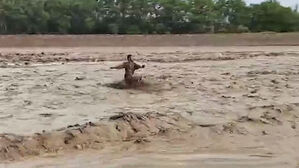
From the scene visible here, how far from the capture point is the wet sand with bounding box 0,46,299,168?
539 centimetres

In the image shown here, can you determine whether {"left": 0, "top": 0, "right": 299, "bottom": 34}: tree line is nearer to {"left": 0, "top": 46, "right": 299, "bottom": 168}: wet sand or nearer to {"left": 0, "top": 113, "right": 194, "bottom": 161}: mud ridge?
{"left": 0, "top": 46, "right": 299, "bottom": 168}: wet sand

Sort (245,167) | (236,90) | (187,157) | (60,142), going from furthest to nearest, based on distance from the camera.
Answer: (236,90) < (60,142) < (187,157) < (245,167)

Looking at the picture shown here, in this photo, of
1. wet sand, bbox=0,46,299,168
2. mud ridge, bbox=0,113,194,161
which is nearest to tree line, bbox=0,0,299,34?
wet sand, bbox=0,46,299,168

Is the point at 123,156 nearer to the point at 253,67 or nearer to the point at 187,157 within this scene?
the point at 187,157

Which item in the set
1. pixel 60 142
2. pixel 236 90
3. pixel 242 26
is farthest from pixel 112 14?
pixel 60 142

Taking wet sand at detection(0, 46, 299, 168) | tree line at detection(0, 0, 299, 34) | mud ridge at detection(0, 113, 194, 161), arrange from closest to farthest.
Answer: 1. wet sand at detection(0, 46, 299, 168)
2. mud ridge at detection(0, 113, 194, 161)
3. tree line at detection(0, 0, 299, 34)

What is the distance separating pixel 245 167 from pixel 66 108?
3.34 meters

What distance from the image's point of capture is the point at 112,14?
3788 cm

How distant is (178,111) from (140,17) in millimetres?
30807

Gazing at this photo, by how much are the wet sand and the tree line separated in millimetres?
24346

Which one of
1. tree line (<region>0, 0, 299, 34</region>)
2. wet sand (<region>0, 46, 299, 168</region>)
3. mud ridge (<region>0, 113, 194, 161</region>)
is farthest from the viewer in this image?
tree line (<region>0, 0, 299, 34</region>)

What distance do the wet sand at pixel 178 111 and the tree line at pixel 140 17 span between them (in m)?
24.3

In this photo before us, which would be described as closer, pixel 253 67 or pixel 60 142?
pixel 60 142

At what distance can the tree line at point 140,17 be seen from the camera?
36.6m
